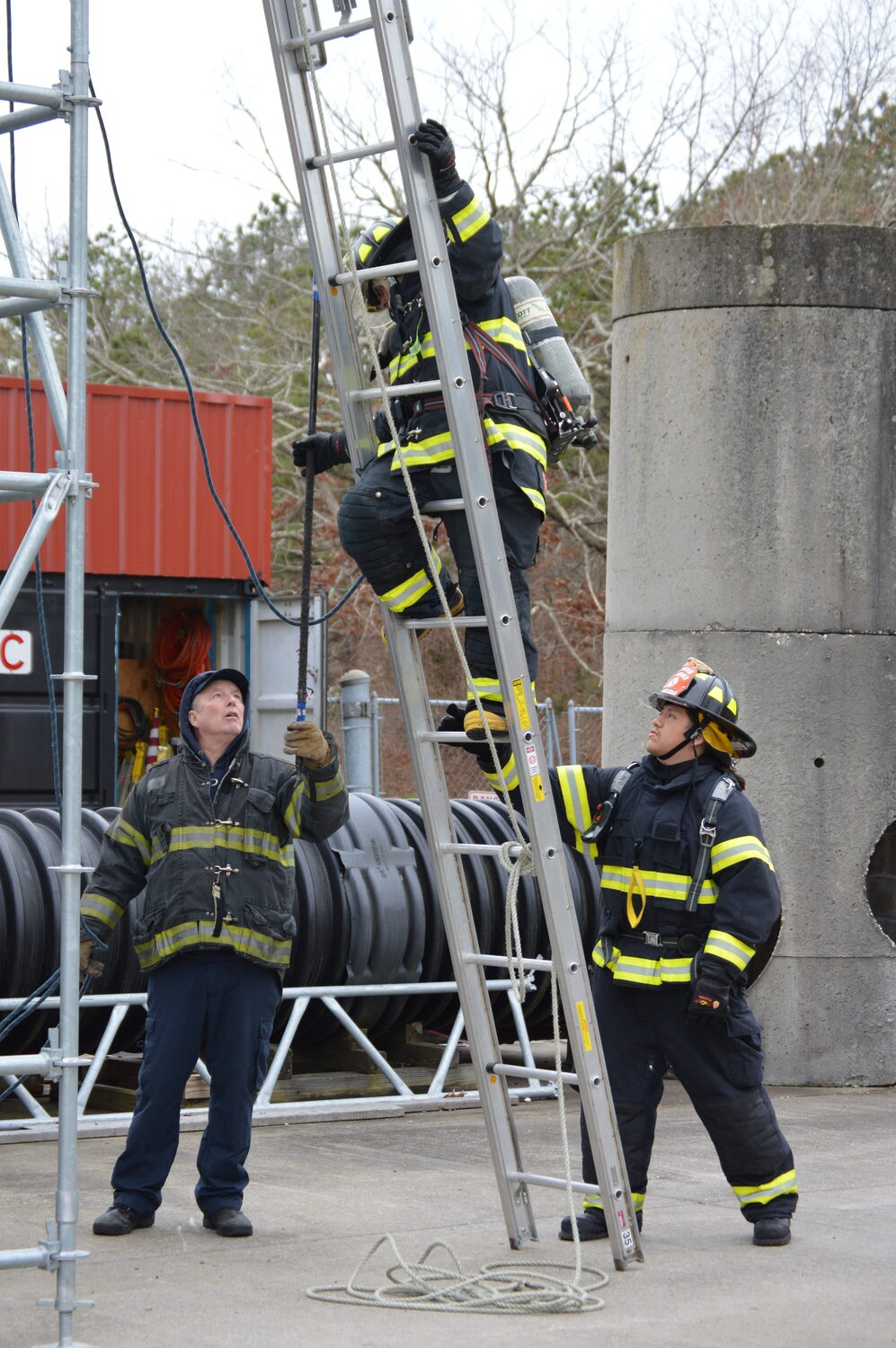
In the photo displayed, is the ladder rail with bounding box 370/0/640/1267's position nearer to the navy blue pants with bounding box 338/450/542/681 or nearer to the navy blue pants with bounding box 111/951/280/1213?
the navy blue pants with bounding box 338/450/542/681

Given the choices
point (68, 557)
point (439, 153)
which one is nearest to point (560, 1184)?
point (68, 557)

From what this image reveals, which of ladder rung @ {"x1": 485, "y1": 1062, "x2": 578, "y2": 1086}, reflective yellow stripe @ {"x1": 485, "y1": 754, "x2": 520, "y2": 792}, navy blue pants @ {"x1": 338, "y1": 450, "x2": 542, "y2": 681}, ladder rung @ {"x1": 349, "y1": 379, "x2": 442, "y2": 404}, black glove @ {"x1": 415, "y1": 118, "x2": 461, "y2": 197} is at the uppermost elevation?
black glove @ {"x1": 415, "y1": 118, "x2": 461, "y2": 197}

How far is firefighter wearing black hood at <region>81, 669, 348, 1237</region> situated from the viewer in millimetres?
5953

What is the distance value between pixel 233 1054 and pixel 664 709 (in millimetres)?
1859

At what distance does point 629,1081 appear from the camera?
5887 mm

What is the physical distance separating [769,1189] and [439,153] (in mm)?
3438

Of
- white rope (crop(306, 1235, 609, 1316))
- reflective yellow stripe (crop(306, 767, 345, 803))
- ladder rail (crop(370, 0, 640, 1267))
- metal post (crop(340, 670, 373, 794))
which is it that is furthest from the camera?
metal post (crop(340, 670, 373, 794))

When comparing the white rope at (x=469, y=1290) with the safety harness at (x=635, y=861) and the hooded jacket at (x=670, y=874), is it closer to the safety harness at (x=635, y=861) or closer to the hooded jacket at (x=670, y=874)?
the hooded jacket at (x=670, y=874)

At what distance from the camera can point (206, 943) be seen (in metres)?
5.93

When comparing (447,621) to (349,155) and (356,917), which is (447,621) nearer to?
(349,155)

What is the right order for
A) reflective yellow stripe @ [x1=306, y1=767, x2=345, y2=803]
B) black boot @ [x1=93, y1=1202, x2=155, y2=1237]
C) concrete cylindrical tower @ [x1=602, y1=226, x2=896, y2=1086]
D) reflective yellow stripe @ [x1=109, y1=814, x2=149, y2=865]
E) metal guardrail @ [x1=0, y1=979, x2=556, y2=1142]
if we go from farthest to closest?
concrete cylindrical tower @ [x1=602, y1=226, x2=896, y2=1086], metal guardrail @ [x1=0, y1=979, x2=556, y2=1142], reflective yellow stripe @ [x1=109, y1=814, x2=149, y2=865], reflective yellow stripe @ [x1=306, y1=767, x2=345, y2=803], black boot @ [x1=93, y1=1202, x2=155, y2=1237]

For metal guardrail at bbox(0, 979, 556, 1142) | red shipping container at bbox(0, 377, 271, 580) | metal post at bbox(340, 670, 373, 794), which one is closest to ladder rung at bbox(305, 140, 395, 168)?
metal guardrail at bbox(0, 979, 556, 1142)

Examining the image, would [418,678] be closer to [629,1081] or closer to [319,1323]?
[629,1081]

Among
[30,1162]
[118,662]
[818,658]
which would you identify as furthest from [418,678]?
[118,662]
